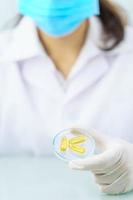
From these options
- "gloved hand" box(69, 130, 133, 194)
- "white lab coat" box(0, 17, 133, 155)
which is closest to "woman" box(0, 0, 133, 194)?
"white lab coat" box(0, 17, 133, 155)

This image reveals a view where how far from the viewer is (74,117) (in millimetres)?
1143

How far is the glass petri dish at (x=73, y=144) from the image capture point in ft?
2.76

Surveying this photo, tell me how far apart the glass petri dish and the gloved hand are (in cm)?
2

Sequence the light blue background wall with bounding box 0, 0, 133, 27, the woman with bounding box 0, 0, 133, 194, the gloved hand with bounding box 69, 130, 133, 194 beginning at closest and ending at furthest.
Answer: the gloved hand with bounding box 69, 130, 133, 194
the woman with bounding box 0, 0, 133, 194
the light blue background wall with bounding box 0, 0, 133, 27

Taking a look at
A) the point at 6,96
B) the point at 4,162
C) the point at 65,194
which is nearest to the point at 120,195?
the point at 65,194

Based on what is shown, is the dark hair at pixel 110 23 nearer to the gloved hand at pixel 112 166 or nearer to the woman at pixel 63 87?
the woman at pixel 63 87

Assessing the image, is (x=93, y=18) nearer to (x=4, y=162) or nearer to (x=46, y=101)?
(x=46, y=101)

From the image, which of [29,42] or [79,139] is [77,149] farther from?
[29,42]

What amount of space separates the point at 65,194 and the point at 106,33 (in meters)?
0.49

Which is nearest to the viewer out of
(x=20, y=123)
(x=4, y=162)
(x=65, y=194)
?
(x=65, y=194)

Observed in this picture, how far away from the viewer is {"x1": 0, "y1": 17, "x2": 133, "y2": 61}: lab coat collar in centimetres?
114

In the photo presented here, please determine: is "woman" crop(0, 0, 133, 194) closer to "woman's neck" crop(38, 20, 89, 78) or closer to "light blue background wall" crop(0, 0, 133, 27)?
"woman's neck" crop(38, 20, 89, 78)

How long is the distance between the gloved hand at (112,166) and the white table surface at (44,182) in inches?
0.8

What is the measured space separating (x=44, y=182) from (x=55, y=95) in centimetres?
28
